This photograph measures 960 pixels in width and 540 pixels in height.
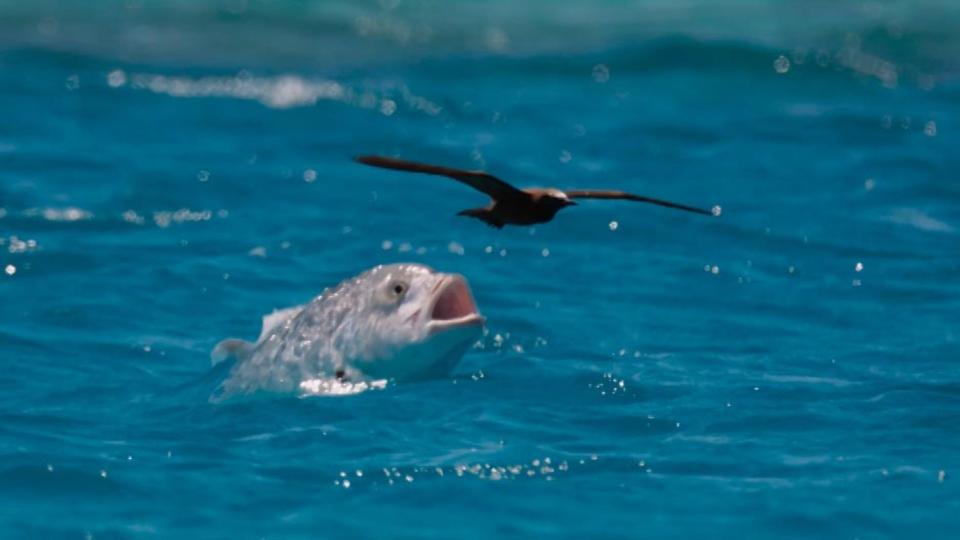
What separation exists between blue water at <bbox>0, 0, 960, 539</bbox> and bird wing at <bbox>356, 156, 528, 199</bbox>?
1585 mm

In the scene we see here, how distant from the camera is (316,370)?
332 inches

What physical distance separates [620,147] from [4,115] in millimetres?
5591

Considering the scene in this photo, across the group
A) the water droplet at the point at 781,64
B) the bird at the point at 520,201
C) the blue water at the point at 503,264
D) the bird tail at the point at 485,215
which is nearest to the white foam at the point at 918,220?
the blue water at the point at 503,264

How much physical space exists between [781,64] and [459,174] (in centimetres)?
1327

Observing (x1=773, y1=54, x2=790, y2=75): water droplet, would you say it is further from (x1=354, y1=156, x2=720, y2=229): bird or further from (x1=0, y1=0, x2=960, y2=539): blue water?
(x1=354, y1=156, x2=720, y2=229): bird

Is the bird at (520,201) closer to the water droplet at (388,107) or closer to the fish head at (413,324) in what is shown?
the fish head at (413,324)

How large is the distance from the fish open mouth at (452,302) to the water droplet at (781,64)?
35.0ft

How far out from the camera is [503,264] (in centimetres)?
1182

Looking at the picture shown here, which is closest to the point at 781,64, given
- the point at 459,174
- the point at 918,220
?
the point at 918,220

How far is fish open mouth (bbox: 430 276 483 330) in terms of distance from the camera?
7.99m

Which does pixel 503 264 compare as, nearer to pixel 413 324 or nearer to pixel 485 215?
pixel 413 324

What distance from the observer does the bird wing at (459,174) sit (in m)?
5.52

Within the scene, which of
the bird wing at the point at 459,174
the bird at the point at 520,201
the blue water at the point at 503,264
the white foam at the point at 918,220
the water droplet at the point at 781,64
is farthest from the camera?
the water droplet at the point at 781,64

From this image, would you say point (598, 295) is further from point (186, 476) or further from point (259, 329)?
point (186, 476)
